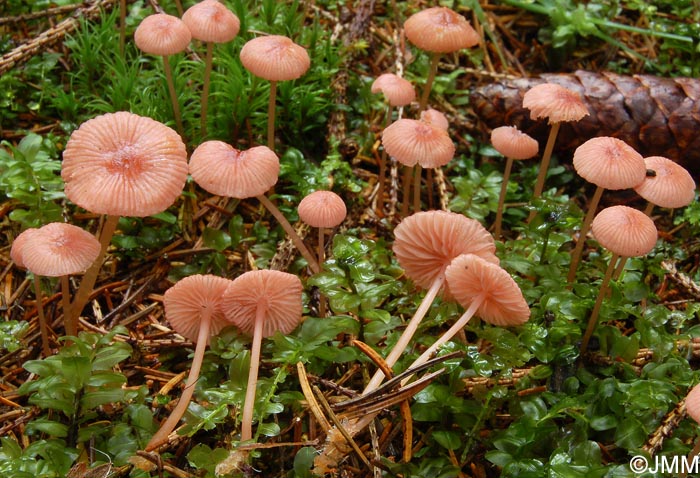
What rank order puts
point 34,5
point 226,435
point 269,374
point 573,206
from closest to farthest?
point 226,435, point 269,374, point 573,206, point 34,5

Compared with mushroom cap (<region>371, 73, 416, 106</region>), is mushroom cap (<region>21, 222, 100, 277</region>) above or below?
below

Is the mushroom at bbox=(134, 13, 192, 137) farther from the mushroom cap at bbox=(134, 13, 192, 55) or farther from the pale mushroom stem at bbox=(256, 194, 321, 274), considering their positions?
the pale mushroom stem at bbox=(256, 194, 321, 274)

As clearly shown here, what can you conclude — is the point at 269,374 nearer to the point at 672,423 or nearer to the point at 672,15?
the point at 672,423

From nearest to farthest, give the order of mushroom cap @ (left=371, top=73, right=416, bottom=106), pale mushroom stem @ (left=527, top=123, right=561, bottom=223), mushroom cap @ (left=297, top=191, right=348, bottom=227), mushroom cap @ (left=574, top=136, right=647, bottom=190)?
mushroom cap @ (left=574, top=136, right=647, bottom=190), mushroom cap @ (left=297, top=191, right=348, bottom=227), pale mushroom stem @ (left=527, top=123, right=561, bottom=223), mushroom cap @ (left=371, top=73, right=416, bottom=106)

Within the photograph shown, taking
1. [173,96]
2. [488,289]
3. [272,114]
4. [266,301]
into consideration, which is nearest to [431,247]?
[488,289]

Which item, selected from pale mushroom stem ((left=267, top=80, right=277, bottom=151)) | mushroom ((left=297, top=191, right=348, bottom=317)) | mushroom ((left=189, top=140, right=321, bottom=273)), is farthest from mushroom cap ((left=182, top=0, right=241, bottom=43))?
mushroom ((left=297, top=191, right=348, bottom=317))

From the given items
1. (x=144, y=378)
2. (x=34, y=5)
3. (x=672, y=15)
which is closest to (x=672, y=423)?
(x=144, y=378)
